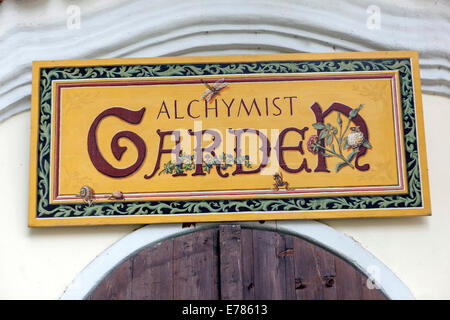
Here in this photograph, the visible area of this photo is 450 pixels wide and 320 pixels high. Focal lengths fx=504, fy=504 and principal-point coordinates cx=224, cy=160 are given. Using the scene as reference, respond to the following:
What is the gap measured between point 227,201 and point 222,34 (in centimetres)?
67

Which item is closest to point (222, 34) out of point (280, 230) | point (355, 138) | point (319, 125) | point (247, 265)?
point (319, 125)

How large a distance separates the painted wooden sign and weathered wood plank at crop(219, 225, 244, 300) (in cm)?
6

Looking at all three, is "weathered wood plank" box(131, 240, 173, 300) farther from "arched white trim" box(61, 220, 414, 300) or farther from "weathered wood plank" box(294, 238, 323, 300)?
"weathered wood plank" box(294, 238, 323, 300)

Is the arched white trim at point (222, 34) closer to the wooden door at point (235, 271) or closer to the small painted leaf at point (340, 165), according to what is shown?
the small painted leaf at point (340, 165)

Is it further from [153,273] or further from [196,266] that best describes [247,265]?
[153,273]

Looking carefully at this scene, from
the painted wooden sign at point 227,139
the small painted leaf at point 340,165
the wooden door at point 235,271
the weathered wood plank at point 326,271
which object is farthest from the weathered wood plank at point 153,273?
the small painted leaf at point 340,165

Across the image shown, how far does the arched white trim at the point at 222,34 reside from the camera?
2004mm

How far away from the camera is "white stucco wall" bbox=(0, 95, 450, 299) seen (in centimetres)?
188

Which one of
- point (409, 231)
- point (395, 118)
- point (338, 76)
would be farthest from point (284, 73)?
point (409, 231)

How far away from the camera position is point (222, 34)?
6.62 feet

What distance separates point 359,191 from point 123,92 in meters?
0.98

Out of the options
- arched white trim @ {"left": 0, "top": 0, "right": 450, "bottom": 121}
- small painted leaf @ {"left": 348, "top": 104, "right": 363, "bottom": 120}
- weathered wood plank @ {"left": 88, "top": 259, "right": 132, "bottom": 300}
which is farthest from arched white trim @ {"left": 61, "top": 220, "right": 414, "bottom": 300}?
arched white trim @ {"left": 0, "top": 0, "right": 450, "bottom": 121}

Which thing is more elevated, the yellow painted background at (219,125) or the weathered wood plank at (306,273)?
the yellow painted background at (219,125)
